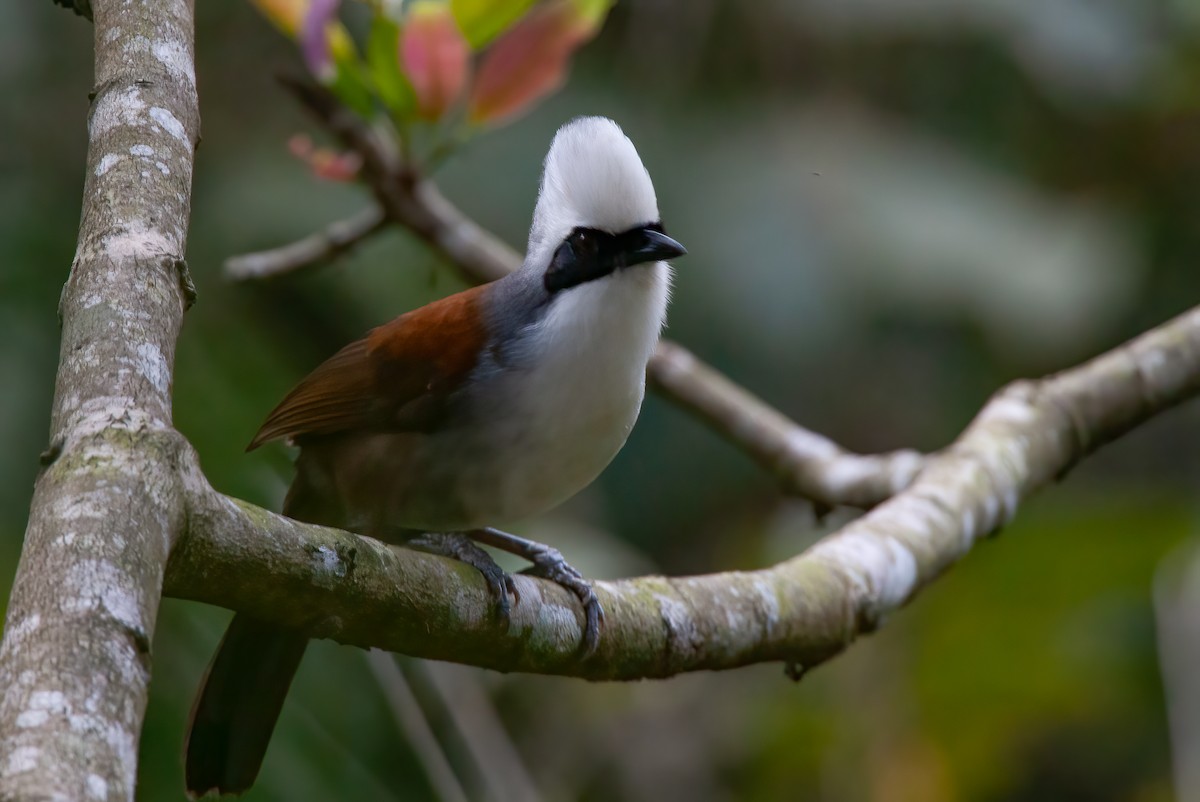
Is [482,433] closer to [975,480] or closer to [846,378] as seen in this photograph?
[975,480]

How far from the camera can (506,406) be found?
2398 mm

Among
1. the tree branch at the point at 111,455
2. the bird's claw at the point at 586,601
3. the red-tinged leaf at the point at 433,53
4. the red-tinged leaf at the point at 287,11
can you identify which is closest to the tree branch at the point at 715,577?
the bird's claw at the point at 586,601

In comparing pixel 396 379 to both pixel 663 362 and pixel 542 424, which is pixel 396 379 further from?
pixel 663 362

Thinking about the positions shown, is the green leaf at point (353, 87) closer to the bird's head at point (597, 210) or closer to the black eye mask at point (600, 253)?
the bird's head at point (597, 210)

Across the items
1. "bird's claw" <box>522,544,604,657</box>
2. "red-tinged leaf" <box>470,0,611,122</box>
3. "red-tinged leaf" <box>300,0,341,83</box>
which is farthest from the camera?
"red-tinged leaf" <box>470,0,611,122</box>

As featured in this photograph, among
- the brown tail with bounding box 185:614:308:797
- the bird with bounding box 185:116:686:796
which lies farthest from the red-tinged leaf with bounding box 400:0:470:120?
the brown tail with bounding box 185:614:308:797

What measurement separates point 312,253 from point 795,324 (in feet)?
6.63

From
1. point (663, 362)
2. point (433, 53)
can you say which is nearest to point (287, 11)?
point (433, 53)

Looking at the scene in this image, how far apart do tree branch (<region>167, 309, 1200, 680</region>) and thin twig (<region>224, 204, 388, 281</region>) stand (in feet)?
4.21

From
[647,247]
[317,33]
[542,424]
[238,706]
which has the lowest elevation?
[238,706]

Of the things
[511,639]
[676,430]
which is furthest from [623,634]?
[676,430]

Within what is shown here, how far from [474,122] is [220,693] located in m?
1.33

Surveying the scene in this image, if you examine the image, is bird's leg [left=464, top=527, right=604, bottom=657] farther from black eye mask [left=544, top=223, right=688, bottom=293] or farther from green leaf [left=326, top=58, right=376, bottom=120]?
green leaf [left=326, top=58, right=376, bottom=120]

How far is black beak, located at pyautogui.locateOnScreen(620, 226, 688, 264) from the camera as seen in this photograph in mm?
2371
